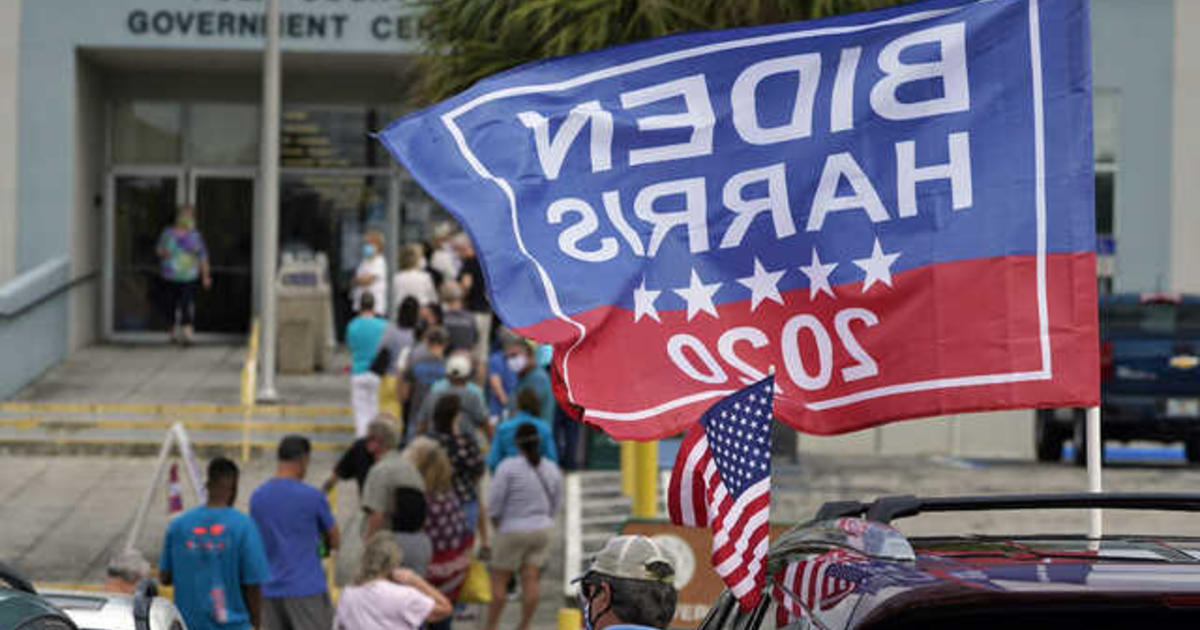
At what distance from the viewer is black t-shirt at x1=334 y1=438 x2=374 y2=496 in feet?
44.1

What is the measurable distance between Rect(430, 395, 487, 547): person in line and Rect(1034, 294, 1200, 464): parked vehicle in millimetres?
8847

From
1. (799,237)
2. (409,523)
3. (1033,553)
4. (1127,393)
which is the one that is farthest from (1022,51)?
(1127,393)

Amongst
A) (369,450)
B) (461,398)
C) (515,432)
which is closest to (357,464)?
(369,450)

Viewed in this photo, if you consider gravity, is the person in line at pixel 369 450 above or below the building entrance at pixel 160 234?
below

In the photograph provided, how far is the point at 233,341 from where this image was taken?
29.9 metres

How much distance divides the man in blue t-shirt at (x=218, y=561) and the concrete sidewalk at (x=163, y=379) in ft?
41.8

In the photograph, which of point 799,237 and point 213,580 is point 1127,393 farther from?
point 799,237

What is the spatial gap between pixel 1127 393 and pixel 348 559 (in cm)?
864

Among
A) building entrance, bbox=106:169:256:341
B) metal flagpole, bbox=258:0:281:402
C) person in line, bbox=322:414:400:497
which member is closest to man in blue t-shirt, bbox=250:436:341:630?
person in line, bbox=322:414:400:497

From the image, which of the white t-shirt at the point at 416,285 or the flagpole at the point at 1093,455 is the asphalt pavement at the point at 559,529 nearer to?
the white t-shirt at the point at 416,285

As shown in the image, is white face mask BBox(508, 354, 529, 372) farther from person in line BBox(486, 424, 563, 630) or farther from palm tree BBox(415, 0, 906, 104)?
person in line BBox(486, 424, 563, 630)

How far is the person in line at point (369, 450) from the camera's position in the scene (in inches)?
512

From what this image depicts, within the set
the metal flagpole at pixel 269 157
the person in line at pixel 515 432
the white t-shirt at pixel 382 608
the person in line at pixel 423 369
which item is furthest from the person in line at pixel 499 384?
the white t-shirt at pixel 382 608

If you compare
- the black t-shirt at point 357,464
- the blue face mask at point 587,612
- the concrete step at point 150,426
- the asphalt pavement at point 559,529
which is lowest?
the asphalt pavement at point 559,529
